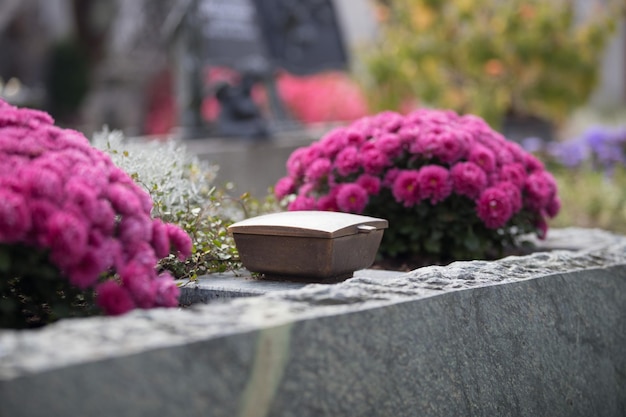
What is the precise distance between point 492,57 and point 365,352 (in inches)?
297

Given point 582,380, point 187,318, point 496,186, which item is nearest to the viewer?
point 187,318

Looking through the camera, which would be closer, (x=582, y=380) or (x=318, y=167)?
(x=582, y=380)

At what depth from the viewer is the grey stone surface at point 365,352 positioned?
5.76 feet

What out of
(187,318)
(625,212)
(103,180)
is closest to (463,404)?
(187,318)

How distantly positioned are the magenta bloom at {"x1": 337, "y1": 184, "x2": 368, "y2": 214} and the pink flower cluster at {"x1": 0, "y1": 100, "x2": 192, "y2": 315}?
1302 millimetres

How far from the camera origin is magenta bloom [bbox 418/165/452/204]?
3.66m

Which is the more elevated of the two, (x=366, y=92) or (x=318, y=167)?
(x=366, y=92)

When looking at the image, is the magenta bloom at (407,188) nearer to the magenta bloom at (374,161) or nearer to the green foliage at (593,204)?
the magenta bloom at (374,161)

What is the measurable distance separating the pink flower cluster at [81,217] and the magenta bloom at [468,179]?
159 centimetres

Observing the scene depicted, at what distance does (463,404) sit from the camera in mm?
2605

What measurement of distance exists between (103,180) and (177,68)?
7.03 metres

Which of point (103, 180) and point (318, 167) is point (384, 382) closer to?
point (103, 180)

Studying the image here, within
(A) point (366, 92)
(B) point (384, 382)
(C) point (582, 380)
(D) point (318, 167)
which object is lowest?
(C) point (582, 380)

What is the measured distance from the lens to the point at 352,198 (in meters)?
3.69
